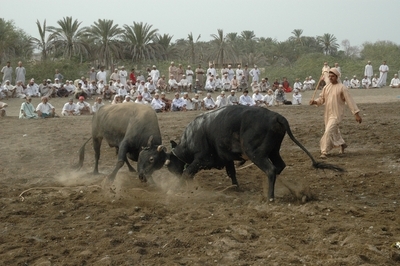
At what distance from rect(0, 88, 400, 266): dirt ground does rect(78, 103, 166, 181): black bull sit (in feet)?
1.45

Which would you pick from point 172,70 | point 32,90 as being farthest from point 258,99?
point 32,90

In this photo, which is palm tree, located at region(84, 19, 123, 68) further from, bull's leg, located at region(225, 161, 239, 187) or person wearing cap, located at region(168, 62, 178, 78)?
bull's leg, located at region(225, 161, 239, 187)

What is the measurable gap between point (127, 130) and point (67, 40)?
2748 cm

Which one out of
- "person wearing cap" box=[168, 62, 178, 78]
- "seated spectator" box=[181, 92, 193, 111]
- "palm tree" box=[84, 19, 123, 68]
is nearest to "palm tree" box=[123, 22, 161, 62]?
"palm tree" box=[84, 19, 123, 68]

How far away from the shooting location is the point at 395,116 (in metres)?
16.5

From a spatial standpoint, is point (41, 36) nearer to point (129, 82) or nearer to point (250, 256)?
point (129, 82)

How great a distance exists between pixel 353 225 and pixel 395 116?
11085 mm

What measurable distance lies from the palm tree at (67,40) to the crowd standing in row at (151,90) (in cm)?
578

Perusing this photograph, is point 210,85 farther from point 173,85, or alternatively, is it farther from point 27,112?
point 27,112

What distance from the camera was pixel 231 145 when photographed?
26.4 feet

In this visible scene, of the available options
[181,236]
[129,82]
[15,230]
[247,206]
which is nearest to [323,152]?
[247,206]

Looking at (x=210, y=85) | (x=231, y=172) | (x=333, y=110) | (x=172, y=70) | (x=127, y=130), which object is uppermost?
(x=333, y=110)

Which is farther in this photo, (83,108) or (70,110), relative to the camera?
(83,108)

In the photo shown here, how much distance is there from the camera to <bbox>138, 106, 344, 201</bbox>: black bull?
7656mm
